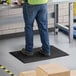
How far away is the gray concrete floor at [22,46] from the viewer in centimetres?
387

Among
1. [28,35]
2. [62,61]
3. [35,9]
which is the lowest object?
[62,61]

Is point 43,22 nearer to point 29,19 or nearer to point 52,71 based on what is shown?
point 29,19

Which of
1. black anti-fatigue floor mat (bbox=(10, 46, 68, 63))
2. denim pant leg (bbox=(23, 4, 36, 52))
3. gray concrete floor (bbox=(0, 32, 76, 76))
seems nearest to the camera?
gray concrete floor (bbox=(0, 32, 76, 76))

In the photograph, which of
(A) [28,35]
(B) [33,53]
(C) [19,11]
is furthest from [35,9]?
(C) [19,11]

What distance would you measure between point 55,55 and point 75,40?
90 cm

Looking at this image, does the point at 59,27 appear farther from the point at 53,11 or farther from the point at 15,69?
the point at 15,69

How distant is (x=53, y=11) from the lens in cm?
536

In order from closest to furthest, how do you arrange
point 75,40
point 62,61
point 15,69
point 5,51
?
point 15,69 < point 62,61 < point 5,51 < point 75,40

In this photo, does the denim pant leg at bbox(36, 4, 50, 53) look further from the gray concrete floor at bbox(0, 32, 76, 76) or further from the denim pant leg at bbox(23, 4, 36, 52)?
the gray concrete floor at bbox(0, 32, 76, 76)

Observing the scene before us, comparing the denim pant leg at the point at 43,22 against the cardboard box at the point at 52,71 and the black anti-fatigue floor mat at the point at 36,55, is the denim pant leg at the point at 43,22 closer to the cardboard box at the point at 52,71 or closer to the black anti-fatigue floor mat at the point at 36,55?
the black anti-fatigue floor mat at the point at 36,55

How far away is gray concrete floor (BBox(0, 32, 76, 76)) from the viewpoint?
3869mm

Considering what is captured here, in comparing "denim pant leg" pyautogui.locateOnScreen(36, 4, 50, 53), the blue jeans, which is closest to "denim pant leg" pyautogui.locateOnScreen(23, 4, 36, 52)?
the blue jeans

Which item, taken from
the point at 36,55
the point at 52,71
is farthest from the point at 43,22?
the point at 52,71

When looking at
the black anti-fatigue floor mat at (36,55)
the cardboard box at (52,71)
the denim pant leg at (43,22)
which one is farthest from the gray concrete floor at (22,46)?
the cardboard box at (52,71)
